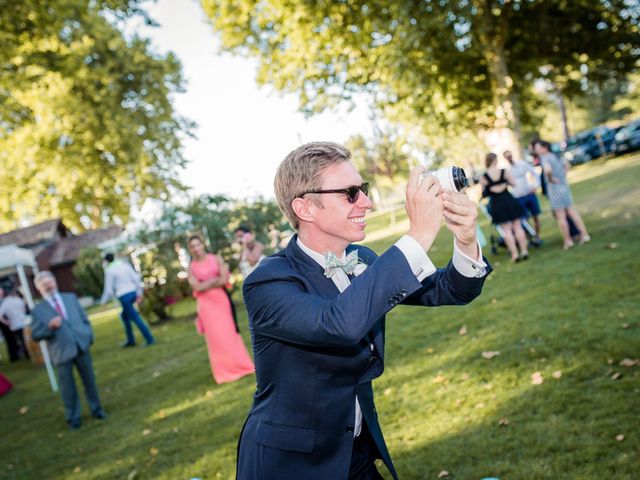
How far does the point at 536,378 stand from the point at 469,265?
371 centimetres

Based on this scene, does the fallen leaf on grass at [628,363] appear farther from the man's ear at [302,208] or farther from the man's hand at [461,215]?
the man's ear at [302,208]

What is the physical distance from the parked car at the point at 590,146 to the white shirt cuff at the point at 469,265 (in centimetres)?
3619

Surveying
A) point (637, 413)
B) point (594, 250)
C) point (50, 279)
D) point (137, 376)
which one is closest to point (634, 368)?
point (637, 413)

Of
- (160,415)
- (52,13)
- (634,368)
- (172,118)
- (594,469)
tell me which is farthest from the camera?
(172,118)

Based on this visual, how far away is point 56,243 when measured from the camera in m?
51.6

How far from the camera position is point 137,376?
34.8 ft

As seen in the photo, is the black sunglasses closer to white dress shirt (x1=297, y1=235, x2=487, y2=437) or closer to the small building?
white dress shirt (x1=297, y1=235, x2=487, y2=437)

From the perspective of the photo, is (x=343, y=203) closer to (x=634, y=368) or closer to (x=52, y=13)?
(x=634, y=368)

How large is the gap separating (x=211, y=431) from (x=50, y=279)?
12.2 feet

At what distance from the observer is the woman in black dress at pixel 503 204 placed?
10.8 meters

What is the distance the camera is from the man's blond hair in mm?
2148

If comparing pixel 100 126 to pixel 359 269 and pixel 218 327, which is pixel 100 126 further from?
pixel 359 269

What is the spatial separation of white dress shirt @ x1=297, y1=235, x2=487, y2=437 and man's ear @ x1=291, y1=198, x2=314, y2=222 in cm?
16

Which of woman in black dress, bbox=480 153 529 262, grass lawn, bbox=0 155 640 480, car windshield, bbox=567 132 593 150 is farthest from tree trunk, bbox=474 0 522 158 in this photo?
car windshield, bbox=567 132 593 150
